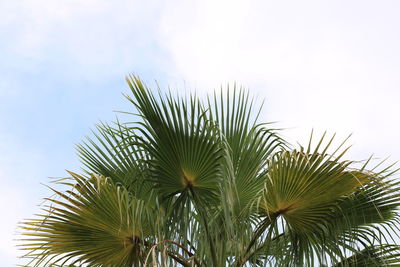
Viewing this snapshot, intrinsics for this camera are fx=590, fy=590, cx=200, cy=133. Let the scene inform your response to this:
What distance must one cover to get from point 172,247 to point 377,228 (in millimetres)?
1791

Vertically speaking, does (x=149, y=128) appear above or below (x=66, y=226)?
above

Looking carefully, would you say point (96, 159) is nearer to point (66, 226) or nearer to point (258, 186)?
point (66, 226)

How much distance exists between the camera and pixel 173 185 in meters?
4.80

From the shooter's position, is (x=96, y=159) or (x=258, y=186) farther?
(x=96, y=159)

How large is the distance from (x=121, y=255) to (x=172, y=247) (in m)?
0.48

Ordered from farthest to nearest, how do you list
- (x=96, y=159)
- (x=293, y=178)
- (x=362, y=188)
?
(x=96, y=159) < (x=362, y=188) < (x=293, y=178)

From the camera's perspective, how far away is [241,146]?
17.0 ft

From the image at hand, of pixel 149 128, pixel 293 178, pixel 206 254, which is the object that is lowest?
pixel 206 254

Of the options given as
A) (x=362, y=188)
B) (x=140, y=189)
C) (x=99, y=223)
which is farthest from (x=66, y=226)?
(x=362, y=188)

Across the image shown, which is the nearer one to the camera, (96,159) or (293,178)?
(293,178)

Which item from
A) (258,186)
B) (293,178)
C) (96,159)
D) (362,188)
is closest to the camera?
(293,178)

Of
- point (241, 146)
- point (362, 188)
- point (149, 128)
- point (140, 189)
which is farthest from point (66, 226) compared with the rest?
point (362, 188)

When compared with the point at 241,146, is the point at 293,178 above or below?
below

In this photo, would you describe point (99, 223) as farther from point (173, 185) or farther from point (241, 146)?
point (241, 146)
